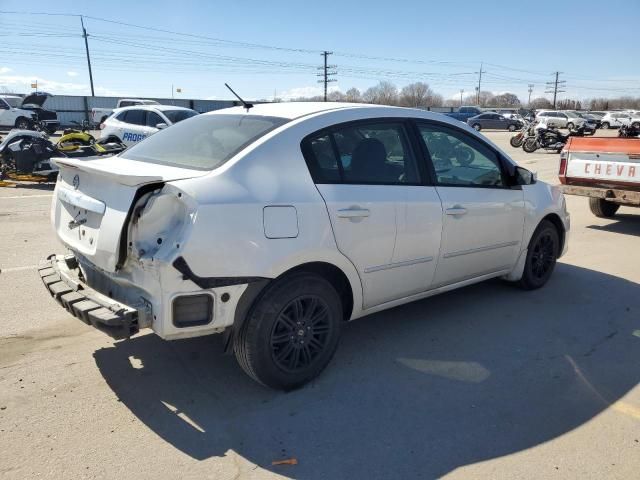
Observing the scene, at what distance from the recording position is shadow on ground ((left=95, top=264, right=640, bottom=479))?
9.37ft

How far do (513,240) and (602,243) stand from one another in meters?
3.53

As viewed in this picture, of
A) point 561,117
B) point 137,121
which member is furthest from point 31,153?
point 561,117

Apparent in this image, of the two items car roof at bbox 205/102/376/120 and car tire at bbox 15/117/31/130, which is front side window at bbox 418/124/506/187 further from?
car tire at bbox 15/117/31/130

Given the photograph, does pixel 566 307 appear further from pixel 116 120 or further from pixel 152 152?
pixel 116 120

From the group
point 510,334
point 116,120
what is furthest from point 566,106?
point 510,334

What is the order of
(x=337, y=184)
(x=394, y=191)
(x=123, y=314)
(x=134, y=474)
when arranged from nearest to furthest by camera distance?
1. (x=134, y=474)
2. (x=123, y=314)
3. (x=337, y=184)
4. (x=394, y=191)

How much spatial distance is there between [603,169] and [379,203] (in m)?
5.94

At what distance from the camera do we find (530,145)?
75.5 ft

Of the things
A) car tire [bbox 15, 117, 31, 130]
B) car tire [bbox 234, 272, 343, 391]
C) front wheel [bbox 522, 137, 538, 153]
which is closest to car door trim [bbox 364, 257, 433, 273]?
car tire [bbox 234, 272, 343, 391]

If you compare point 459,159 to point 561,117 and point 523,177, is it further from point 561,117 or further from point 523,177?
point 561,117

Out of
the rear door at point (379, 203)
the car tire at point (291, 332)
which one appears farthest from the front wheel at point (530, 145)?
the car tire at point (291, 332)

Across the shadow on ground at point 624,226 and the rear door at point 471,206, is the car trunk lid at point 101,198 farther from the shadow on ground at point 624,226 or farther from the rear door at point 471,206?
the shadow on ground at point 624,226

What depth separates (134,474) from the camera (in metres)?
2.60

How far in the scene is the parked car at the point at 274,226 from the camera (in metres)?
2.89
